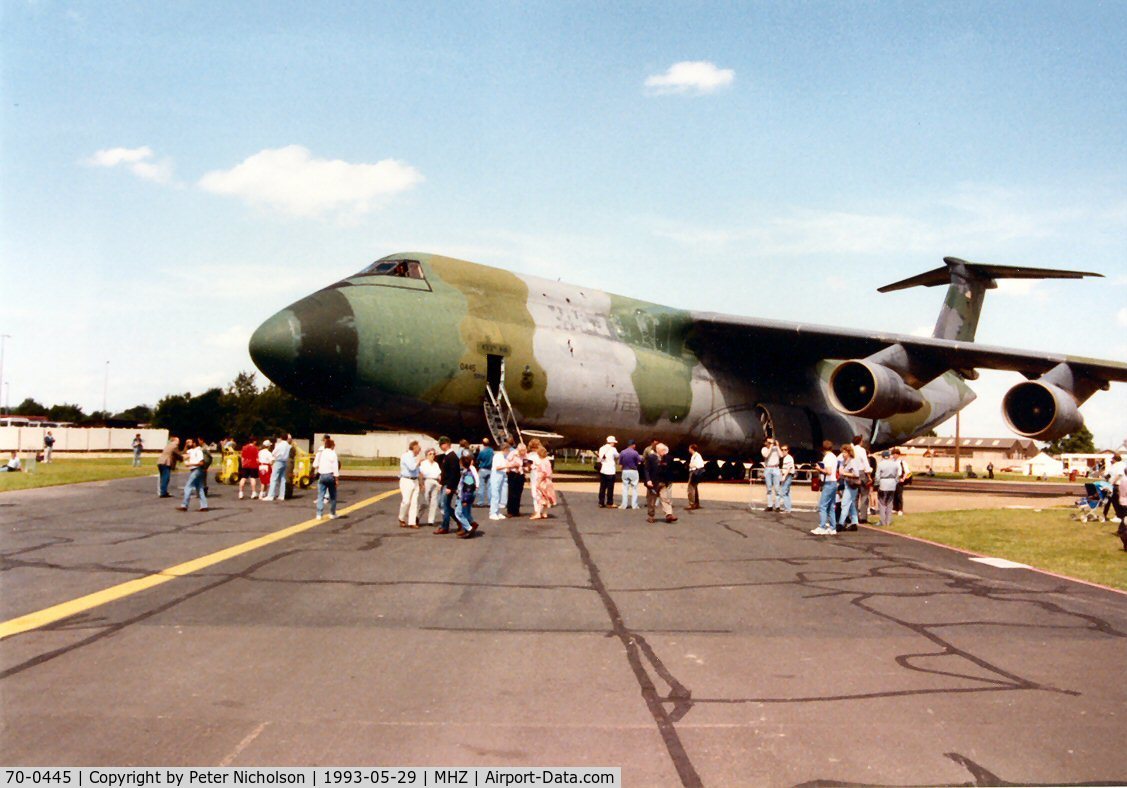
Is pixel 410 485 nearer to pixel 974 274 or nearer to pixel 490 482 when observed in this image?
pixel 490 482

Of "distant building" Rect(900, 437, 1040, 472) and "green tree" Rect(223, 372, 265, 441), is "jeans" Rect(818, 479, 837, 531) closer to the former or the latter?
"green tree" Rect(223, 372, 265, 441)

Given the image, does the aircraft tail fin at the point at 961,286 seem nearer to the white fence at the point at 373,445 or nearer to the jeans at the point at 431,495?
the jeans at the point at 431,495

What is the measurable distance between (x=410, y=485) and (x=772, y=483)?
27.9ft

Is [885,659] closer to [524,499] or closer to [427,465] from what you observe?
[427,465]

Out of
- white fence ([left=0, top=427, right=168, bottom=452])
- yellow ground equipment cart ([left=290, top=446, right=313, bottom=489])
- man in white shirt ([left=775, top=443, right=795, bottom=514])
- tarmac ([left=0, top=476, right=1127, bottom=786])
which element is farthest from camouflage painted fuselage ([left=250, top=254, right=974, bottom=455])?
white fence ([left=0, top=427, right=168, bottom=452])

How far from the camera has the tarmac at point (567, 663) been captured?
184 inches

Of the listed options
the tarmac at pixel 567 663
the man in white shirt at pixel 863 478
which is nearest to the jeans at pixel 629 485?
the man in white shirt at pixel 863 478

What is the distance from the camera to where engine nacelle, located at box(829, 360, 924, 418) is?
24312mm

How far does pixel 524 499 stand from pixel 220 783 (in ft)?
56.6

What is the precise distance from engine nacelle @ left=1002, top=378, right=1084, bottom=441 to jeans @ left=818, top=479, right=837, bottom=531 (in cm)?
1163

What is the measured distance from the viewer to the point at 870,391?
25031 mm

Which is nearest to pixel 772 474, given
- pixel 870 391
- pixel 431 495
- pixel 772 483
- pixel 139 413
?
pixel 772 483

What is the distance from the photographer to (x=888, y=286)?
3422 centimetres
